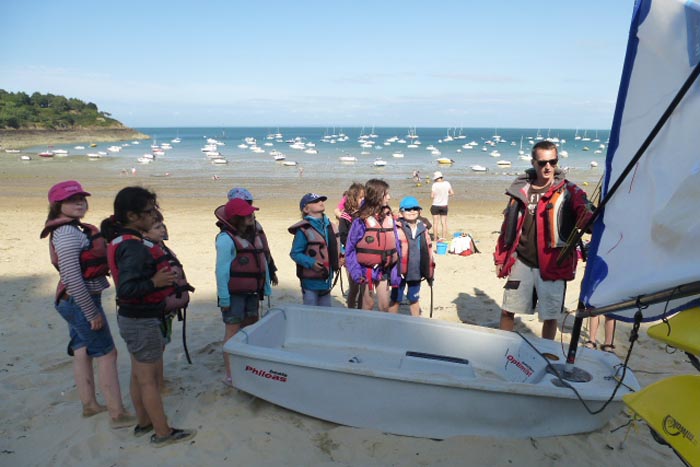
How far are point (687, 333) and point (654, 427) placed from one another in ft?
1.53

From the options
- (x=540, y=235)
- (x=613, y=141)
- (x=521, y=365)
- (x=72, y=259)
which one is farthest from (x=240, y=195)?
(x=613, y=141)

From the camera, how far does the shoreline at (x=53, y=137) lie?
57.9 meters

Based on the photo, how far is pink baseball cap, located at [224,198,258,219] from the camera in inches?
157

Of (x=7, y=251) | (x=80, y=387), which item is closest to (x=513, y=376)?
(x=80, y=387)

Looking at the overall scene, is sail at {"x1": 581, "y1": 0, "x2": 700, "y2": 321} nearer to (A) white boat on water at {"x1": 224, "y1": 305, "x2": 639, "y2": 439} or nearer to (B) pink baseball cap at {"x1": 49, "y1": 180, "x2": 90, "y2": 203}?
(A) white boat on water at {"x1": 224, "y1": 305, "x2": 639, "y2": 439}

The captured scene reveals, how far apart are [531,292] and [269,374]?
2410mm

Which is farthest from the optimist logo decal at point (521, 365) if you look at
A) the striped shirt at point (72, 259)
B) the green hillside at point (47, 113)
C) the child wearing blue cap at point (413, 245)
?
the green hillside at point (47, 113)

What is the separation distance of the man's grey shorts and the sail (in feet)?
4.81

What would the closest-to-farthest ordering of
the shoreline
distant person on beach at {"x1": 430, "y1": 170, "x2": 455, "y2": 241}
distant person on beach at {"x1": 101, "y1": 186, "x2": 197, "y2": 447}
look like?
distant person on beach at {"x1": 101, "y1": 186, "x2": 197, "y2": 447}, distant person on beach at {"x1": 430, "y1": 170, "x2": 455, "y2": 241}, the shoreline

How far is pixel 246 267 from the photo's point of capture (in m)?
4.15

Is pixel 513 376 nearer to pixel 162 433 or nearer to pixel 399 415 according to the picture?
pixel 399 415

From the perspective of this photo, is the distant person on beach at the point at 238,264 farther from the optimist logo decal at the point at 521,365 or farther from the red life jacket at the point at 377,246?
the optimist logo decal at the point at 521,365

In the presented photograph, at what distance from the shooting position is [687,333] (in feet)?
5.98

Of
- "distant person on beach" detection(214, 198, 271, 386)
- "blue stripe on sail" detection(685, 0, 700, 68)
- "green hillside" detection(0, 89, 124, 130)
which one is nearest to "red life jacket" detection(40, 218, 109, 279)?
"distant person on beach" detection(214, 198, 271, 386)
